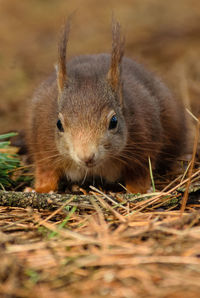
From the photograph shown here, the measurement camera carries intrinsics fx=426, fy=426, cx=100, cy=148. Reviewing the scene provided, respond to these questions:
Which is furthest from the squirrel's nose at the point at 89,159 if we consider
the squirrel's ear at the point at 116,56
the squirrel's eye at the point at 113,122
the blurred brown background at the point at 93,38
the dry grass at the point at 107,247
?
the blurred brown background at the point at 93,38

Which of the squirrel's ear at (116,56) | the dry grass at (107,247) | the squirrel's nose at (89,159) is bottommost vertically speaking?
the dry grass at (107,247)

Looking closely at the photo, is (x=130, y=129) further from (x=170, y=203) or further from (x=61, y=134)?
(x=170, y=203)

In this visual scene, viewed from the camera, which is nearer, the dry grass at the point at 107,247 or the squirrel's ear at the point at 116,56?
the dry grass at the point at 107,247

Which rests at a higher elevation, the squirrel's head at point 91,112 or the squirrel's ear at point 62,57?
the squirrel's ear at point 62,57

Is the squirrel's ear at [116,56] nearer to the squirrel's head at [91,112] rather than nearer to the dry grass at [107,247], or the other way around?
the squirrel's head at [91,112]

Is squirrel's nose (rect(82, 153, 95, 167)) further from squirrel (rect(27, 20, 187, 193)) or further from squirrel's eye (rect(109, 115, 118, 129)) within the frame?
squirrel's eye (rect(109, 115, 118, 129))

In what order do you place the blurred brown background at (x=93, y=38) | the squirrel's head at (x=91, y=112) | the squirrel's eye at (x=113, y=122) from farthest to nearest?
the blurred brown background at (x=93, y=38) < the squirrel's eye at (x=113, y=122) < the squirrel's head at (x=91, y=112)

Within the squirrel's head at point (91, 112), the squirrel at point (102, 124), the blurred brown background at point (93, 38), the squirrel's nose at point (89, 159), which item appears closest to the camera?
the squirrel's nose at point (89, 159)

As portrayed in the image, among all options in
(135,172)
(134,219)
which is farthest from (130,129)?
(134,219)

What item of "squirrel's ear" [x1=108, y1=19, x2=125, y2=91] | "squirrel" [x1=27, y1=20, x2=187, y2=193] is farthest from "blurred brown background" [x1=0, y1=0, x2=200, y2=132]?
"squirrel's ear" [x1=108, y1=19, x2=125, y2=91]
